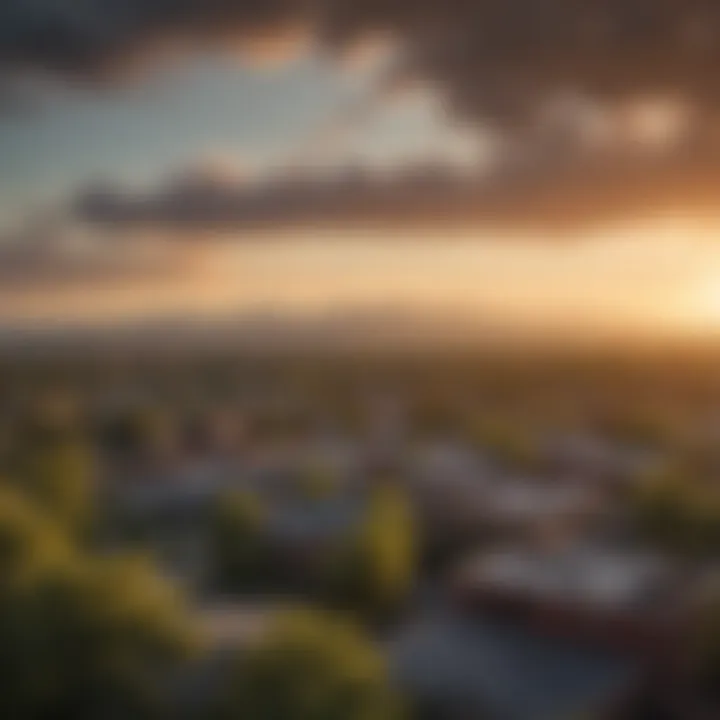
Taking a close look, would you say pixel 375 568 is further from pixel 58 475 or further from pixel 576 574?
pixel 58 475

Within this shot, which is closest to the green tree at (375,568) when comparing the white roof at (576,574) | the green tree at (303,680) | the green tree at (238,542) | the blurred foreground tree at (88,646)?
the white roof at (576,574)

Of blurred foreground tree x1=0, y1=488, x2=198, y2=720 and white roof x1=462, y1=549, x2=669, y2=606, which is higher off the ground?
white roof x1=462, y1=549, x2=669, y2=606

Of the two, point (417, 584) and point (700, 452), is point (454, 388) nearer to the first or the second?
point (700, 452)

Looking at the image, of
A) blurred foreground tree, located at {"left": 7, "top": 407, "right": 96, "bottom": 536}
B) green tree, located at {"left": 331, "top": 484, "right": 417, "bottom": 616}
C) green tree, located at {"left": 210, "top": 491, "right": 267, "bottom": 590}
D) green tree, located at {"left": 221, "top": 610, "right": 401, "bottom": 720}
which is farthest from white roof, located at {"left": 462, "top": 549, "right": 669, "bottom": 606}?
blurred foreground tree, located at {"left": 7, "top": 407, "right": 96, "bottom": 536}

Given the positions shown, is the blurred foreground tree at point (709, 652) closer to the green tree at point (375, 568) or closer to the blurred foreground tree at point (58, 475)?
the green tree at point (375, 568)

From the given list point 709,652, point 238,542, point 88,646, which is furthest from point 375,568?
point 88,646

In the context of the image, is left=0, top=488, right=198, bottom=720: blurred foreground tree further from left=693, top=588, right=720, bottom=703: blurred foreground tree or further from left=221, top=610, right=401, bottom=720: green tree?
left=693, top=588, right=720, bottom=703: blurred foreground tree
